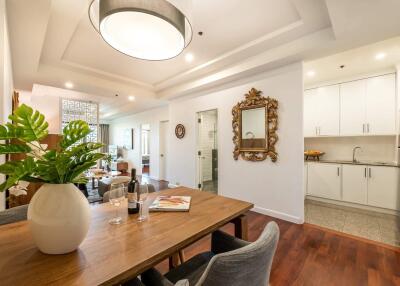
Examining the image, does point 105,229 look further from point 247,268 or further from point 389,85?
point 389,85

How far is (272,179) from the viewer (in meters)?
3.21

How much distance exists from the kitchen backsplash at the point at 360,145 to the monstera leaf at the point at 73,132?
4.82 meters

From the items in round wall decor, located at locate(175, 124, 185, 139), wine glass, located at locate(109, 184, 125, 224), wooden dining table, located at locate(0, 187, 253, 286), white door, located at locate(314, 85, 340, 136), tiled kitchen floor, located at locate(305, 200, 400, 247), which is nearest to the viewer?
wooden dining table, located at locate(0, 187, 253, 286)

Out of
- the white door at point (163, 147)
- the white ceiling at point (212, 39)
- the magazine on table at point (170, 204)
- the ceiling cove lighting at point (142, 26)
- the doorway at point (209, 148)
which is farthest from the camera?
the white door at point (163, 147)

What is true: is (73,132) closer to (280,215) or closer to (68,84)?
(280,215)

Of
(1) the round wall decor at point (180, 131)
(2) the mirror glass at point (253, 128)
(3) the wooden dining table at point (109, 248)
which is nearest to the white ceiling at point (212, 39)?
(2) the mirror glass at point (253, 128)

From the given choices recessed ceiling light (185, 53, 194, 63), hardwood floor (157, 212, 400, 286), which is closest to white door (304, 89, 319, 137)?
hardwood floor (157, 212, 400, 286)

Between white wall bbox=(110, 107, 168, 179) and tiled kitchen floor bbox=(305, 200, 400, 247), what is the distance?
4.83m

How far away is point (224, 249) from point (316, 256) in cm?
156

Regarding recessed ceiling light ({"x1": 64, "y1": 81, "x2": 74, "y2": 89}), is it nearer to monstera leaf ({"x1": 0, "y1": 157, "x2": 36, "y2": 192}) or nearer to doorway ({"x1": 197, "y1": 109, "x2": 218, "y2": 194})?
doorway ({"x1": 197, "y1": 109, "x2": 218, "y2": 194})

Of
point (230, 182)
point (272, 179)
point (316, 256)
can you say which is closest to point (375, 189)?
point (272, 179)

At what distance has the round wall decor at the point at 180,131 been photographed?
16.0ft

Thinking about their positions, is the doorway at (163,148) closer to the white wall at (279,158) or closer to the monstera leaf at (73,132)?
the white wall at (279,158)

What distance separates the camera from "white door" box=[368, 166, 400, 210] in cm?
313
